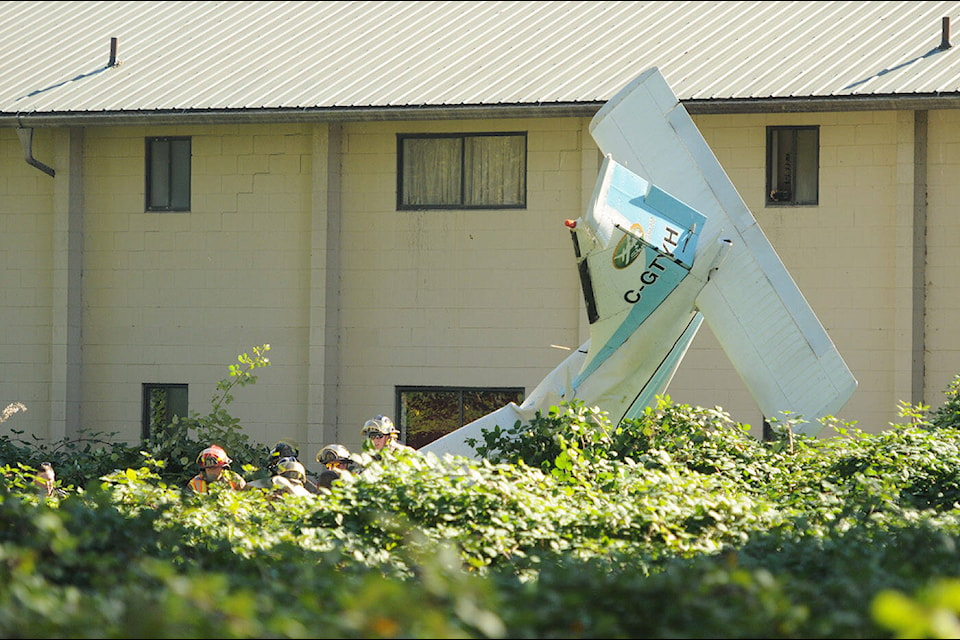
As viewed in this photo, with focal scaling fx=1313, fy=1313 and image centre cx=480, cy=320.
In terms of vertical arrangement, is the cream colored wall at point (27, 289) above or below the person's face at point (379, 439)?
above

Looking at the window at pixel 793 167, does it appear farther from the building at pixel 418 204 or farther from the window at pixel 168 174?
the window at pixel 168 174

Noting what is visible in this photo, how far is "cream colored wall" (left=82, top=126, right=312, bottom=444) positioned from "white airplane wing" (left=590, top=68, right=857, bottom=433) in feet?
20.5

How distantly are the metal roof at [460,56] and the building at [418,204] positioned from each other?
2.1 inches

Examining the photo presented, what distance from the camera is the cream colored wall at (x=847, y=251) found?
596 inches

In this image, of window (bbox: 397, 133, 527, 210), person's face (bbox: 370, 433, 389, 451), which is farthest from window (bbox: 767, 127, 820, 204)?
person's face (bbox: 370, 433, 389, 451)

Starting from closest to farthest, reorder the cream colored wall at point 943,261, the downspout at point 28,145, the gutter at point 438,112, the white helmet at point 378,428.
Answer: the white helmet at point 378,428 < the gutter at point 438,112 < the cream colored wall at point 943,261 < the downspout at point 28,145

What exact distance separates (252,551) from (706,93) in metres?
9.93

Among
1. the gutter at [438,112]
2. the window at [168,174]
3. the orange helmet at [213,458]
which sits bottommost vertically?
the orange helmet at [213,458]

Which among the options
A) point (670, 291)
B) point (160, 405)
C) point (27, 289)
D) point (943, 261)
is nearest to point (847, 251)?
point (943, 261)

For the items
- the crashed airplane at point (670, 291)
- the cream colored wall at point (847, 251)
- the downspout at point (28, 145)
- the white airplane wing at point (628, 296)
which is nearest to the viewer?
the white airplane wing at point (628, 296)

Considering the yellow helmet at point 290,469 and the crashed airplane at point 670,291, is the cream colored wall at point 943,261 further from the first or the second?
the yellow helmet at point 290,469

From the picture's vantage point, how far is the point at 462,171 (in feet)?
53.3

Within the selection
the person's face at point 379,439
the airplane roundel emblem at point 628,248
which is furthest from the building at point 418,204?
the airplane roundel emblem at point 628,248

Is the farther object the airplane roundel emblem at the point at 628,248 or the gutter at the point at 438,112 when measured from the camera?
the gutter at the point at 438,112
